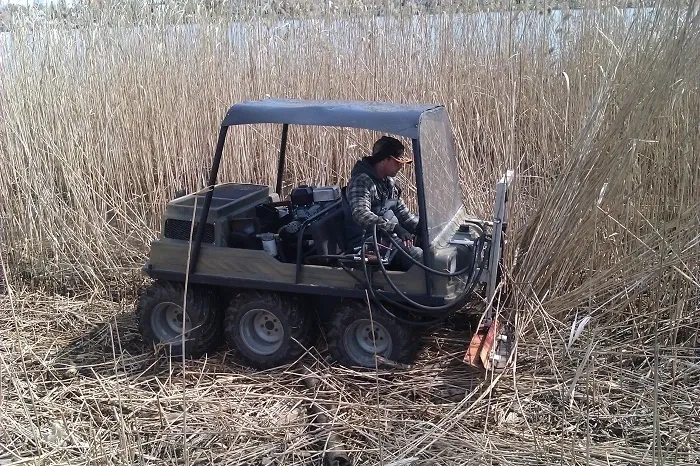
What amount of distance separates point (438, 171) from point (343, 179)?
5.92ft

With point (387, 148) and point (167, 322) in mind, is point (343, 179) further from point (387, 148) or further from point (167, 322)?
point (167, 322)

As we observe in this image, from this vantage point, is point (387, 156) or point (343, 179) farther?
point (343, 179)

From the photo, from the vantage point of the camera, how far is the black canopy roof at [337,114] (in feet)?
9.91

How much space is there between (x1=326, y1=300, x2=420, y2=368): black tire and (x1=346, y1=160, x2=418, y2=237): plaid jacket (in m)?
0.39

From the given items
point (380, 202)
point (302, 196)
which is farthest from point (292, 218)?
Result: point (380, 202)

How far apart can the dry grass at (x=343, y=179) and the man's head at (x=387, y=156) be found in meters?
0.58

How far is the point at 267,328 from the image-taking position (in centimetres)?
347


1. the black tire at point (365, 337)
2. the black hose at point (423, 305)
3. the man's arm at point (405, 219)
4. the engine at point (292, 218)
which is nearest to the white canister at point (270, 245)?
the engine at point (292, 218)

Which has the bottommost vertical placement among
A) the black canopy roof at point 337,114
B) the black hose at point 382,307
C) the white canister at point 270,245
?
the black hose at point 382,307

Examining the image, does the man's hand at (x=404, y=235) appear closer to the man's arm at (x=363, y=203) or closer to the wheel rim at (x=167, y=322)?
the man's arm at (x=363, y=203)

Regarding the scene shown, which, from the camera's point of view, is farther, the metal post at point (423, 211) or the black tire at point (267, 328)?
the black tire at point (267, 328)

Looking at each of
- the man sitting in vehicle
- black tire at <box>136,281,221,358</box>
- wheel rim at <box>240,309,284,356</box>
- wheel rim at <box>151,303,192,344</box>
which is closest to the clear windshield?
the man sitting in vehicle

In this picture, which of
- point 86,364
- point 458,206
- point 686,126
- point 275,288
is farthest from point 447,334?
point 86,364

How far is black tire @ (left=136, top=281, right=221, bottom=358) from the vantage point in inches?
136
